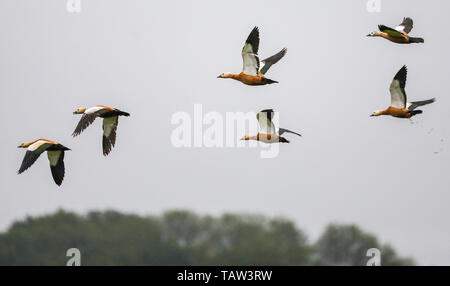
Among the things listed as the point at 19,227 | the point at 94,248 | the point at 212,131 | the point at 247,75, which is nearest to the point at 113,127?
the point at 247,75

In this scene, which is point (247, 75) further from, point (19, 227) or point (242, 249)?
point (19, 227)

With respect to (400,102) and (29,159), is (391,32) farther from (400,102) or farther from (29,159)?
(29,159)

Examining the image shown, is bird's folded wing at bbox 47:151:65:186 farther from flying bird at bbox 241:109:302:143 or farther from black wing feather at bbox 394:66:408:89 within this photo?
black wing feather at bbox 394:66:408:89

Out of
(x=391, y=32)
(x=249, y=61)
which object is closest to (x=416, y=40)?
(x=391, y=32)

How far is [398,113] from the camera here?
2905cm

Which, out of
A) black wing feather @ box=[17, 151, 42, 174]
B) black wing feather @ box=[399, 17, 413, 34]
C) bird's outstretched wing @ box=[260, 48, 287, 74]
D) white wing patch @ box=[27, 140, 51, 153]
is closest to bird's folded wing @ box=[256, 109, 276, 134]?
bird's outstretched wing @ box=[260, 48, 287, 74]

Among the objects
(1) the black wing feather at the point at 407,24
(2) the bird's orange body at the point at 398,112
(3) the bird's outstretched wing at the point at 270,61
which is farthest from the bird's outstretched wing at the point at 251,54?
(1) the black wing feather at the point at 407,24

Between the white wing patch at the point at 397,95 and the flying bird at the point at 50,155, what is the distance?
798 cm

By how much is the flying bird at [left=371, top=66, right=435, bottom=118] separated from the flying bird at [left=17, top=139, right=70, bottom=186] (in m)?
7.99

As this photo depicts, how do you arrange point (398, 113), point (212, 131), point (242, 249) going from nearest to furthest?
point (398, 113), point (242, 249), point (212, 131)

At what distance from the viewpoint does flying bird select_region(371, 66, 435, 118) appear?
2866 centimetres

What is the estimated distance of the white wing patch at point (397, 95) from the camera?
94.0ft
